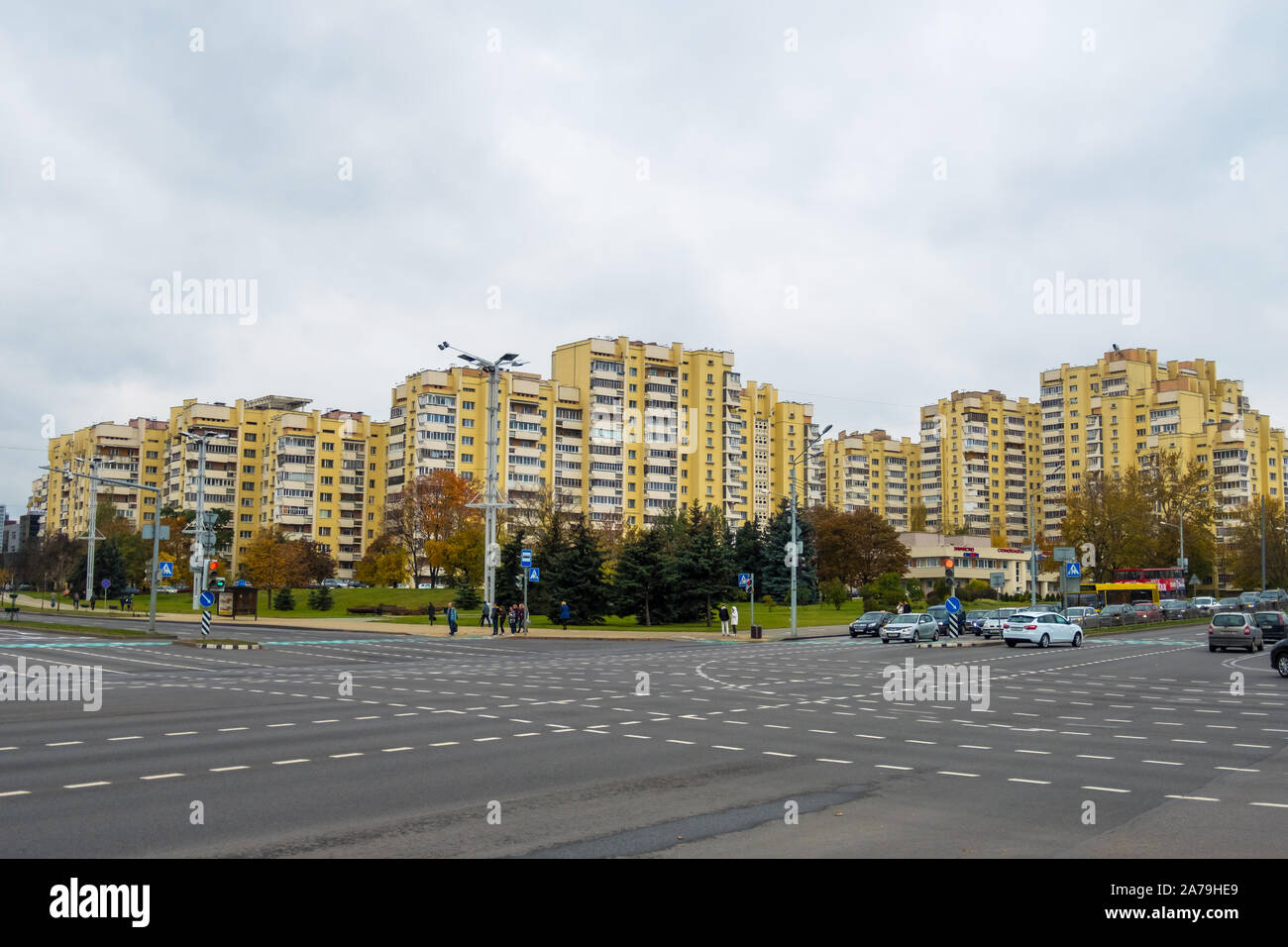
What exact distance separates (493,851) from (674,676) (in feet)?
62.6

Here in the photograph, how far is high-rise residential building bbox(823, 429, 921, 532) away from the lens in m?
186

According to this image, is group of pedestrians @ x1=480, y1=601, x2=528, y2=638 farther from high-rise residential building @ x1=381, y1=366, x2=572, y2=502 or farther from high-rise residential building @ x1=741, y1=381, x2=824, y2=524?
high-rise residential building @ x1=741, y1=381, x2=824, y2=524

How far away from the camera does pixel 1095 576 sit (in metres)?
94.4

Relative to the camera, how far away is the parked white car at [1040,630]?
41394mm

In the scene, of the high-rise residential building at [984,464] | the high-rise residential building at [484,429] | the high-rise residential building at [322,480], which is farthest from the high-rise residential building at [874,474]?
the high-rise residential building at [322,480]

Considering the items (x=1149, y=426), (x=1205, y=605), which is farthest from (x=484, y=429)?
(x=1149, y=426)

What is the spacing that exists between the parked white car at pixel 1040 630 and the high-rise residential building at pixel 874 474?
142 metres

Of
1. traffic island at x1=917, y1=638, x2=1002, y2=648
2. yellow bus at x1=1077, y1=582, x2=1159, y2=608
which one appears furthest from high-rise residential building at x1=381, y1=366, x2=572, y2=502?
traffic island at x1=917, y1=638, x2=1002, y2=648

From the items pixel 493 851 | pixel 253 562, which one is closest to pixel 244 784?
pixel 493 851

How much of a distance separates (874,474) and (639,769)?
18191cm

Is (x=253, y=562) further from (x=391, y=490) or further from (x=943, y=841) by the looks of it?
(x=943, y=841)

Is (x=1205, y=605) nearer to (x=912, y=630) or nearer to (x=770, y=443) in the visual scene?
(x=912, y=630)

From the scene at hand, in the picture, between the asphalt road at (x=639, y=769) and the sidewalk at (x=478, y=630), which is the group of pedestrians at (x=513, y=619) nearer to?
the sidewalk at (x=478, y=630)
